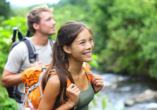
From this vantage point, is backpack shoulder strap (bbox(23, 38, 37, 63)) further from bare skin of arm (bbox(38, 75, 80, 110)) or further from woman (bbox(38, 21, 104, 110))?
bare skin of arm (bbox(38, 75, 80, 110))

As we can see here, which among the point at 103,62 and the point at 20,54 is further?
the point at 103,62

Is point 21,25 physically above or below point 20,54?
above

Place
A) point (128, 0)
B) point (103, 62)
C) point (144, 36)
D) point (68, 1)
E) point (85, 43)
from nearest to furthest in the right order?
1. point (85, 43)
2. point (144, 36)
3. point (128, 0)
4. point (103, 62)
5. point (68, 1)

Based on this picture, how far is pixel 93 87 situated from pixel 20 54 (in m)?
0.97

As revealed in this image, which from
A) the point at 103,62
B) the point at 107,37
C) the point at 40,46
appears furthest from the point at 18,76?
the point at 107,37

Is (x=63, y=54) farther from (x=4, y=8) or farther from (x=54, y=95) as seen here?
(x=4, y=8)

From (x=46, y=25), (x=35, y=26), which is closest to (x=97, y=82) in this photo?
(x=46, y=25)

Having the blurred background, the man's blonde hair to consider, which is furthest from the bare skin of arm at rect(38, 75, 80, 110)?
the blurred background

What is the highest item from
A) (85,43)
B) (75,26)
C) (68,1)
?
(68,1)

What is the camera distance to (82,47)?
1373 mm

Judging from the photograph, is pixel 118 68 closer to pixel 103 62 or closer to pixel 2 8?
pixel 103 62

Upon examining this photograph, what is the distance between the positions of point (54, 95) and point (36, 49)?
1.04 m

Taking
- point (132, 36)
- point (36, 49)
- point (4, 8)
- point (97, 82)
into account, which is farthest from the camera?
point (4, 8)

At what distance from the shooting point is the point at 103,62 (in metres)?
19.5
